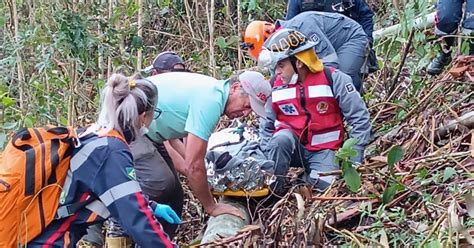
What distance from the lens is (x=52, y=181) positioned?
2.93 meters

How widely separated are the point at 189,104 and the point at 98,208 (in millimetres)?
1266

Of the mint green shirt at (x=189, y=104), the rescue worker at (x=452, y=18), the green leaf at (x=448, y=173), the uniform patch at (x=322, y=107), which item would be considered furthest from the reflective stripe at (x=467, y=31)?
the mint green shirt at (x=189, y=104)

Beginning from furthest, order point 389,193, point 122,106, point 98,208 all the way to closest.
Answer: point 389,193, point 122,106, point 98,208

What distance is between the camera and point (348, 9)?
5664mm

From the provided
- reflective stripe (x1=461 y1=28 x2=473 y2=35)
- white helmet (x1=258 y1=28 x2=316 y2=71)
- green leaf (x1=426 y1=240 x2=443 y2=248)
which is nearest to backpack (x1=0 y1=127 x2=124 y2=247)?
green leaf (x1=426 y1=240 x2=443 y2=248)

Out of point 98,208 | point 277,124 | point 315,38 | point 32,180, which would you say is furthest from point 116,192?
point 315,38

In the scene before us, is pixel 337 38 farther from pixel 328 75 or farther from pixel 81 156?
pixel 81 156

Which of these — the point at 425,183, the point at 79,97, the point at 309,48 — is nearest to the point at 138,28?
the point at 79,97

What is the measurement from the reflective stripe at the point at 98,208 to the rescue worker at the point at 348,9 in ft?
9.89

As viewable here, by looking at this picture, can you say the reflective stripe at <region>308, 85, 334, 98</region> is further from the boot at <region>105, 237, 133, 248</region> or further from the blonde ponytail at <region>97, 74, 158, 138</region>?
the blonde ponytail at <region>97, 74, 158, 138</region>

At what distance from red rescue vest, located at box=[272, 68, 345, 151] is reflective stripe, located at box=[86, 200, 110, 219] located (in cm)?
208

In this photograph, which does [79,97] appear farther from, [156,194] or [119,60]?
[156,194]

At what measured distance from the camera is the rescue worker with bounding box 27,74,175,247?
297cm

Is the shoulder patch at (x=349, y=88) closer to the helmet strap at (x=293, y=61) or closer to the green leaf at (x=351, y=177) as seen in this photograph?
the helmet strap at (x=293, y=61)
